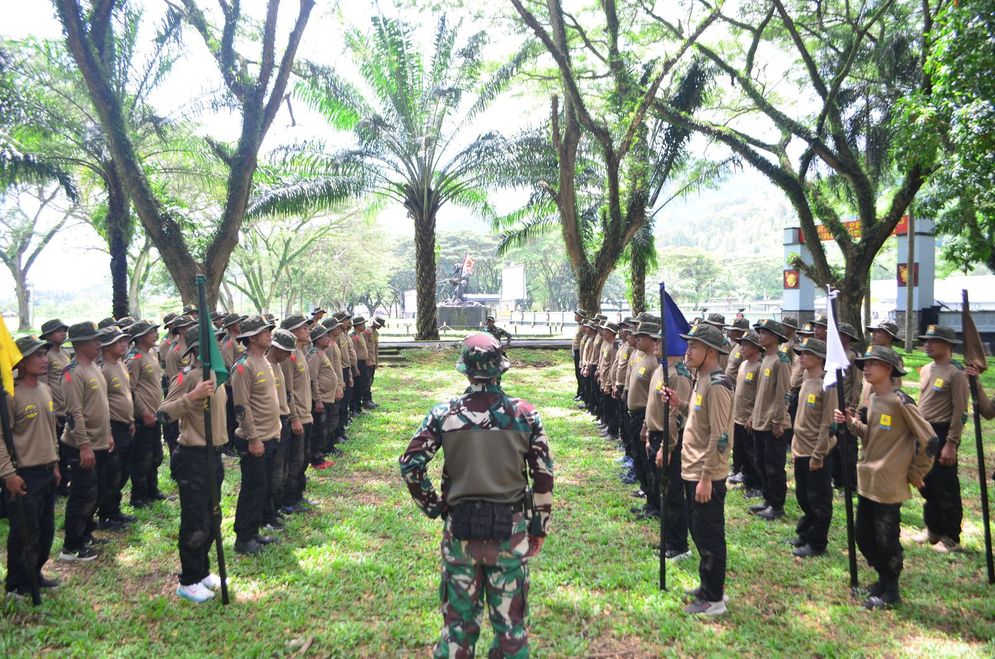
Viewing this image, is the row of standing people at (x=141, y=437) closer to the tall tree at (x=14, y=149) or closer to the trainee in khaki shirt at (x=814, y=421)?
the trainee in khaki shirt at (x=814, y=421)

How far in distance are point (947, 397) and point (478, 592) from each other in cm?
503

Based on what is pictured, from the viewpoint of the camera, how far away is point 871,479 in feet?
15.8

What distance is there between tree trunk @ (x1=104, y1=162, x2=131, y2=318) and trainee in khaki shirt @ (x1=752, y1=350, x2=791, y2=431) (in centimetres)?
1614

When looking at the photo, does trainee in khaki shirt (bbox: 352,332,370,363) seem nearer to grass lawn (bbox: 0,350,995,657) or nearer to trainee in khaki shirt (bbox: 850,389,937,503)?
grass lawn (bbox: 0,350,995,657)

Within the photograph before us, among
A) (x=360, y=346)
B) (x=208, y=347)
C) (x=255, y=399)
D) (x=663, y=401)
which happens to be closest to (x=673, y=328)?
(x=663, y=401)

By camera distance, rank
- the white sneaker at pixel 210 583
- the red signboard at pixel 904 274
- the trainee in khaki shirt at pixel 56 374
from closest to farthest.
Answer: the white sneaker at pixel 210 583
the trainee in khaki shirt at pixel 56 374
the red signboard at pixel 904 274

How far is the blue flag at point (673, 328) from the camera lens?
5.16 m

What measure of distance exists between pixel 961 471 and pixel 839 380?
5487 mm

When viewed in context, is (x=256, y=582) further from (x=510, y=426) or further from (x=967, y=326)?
(x=967, y=326)

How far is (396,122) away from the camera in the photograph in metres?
18.7

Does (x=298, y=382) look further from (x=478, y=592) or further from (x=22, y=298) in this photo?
(x=22, y=298)

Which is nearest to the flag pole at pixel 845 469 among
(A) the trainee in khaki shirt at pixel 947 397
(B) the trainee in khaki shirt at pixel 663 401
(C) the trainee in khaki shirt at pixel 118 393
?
(B) the trainee in khaki shirt at pixel 663 401

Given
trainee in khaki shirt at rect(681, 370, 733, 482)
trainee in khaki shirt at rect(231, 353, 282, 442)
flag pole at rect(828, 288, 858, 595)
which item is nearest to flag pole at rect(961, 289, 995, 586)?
flag pole at rect(828, 288, 858, 595)

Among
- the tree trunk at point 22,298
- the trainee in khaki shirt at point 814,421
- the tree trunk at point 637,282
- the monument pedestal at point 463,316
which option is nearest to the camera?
the trainee in khaki shirt at point 814,421
